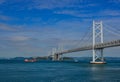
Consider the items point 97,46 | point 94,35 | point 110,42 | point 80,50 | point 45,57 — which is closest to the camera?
point 110,42

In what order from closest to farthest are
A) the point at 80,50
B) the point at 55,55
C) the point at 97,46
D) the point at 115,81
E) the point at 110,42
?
1. the point at 115,81
2. the point at 110,42
3. the point at 97,46
4. the point at 80,50
5. the point at 55,55

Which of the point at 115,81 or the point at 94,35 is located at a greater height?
the point at 94,35

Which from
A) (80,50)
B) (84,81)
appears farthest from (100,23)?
(84,81)

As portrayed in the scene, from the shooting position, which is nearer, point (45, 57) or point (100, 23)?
point (100, 23)

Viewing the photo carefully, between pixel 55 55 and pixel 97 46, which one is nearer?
pixel 97 46

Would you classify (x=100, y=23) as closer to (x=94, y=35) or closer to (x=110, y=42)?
(x=94, y=35)

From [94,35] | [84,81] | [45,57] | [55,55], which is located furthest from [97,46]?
[45,57]

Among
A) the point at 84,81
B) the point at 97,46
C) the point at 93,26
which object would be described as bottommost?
the point at 84,81

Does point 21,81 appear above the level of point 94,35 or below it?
below

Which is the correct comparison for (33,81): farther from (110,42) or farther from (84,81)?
(110,42)
